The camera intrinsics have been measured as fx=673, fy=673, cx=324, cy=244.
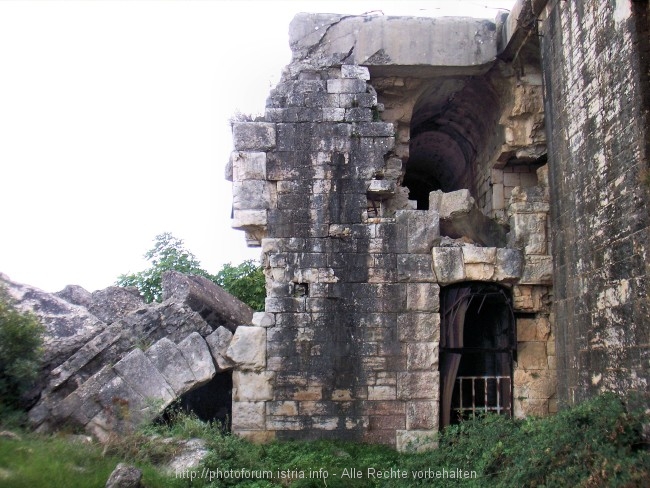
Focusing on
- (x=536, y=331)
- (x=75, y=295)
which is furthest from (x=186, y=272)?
(x=536, y=331)

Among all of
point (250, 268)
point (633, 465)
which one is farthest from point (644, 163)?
point (250, 268)

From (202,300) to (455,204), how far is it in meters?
3.64

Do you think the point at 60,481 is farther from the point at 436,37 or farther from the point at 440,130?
the point at 440,130

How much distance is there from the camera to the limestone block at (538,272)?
8539 millimetres

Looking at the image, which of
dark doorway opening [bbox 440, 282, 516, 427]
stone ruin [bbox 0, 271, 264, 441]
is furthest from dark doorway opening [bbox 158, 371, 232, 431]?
dark doorway opening [bbox 440, 282, 516, 427]

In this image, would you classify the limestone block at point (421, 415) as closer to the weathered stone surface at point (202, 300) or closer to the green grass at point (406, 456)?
the green grass at point (406, 456)

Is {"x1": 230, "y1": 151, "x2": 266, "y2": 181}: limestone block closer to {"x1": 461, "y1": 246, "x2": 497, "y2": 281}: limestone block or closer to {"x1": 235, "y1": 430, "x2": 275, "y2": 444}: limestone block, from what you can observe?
{"x1": 461, "y1": 246, "x2": 497, "y2": 281}: limestone block

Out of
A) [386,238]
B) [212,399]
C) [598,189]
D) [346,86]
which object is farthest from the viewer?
[212,399]

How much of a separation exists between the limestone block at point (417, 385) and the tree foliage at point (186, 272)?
23.4 ft

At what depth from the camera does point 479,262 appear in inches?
336

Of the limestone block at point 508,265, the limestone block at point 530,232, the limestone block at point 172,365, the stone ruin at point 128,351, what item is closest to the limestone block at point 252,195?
the stone ruin at point 128,351

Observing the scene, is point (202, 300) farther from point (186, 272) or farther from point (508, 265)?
point (186, 272)

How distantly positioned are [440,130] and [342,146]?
3.53 meters

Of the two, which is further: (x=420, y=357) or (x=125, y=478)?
(x=420, y=357)
